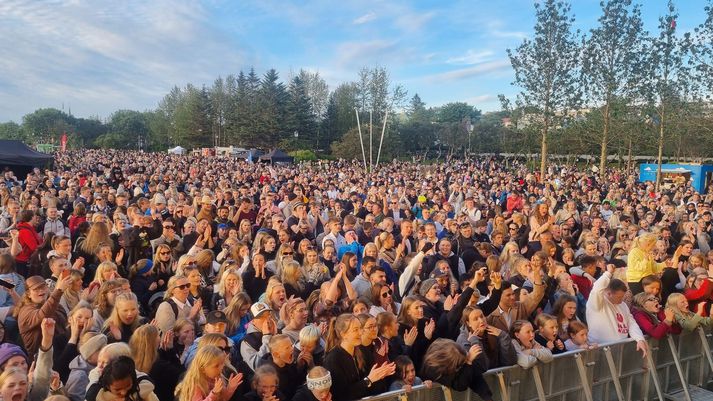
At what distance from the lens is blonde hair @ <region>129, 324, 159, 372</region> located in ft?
10.7

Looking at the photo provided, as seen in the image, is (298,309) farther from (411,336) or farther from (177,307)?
(177,307)

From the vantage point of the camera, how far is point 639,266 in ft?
19.2

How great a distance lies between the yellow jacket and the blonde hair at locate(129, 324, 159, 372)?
5.17 metres

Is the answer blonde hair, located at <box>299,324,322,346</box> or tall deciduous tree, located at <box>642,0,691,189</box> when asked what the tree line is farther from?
blonde hair, located at <box>299,324,322,346</box>

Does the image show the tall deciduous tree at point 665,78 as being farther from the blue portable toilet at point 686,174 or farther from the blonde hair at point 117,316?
the blonde hair at point 117,316

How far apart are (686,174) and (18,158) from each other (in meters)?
29.6

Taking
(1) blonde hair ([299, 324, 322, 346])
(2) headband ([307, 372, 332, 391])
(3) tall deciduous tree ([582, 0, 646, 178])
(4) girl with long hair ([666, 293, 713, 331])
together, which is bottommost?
(4) girl with long hair ([666, 293, 713, 331])

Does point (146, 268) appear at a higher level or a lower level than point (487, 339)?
higher

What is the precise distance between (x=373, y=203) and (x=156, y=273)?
5.62 meters

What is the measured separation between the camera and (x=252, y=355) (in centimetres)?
363

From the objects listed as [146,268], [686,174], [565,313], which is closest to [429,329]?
[565,313]

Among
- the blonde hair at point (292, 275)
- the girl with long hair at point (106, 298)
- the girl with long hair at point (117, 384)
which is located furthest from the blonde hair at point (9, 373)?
the blonde hair at point (292, 275)

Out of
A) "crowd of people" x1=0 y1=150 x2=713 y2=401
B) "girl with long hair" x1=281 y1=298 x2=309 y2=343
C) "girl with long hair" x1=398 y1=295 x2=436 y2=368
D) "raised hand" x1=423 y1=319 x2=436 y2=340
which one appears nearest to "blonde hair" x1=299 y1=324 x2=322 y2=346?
"crowd of people" x1=0 y1=150 x2=713 y2=401

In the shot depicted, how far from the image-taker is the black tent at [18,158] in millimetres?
19453
